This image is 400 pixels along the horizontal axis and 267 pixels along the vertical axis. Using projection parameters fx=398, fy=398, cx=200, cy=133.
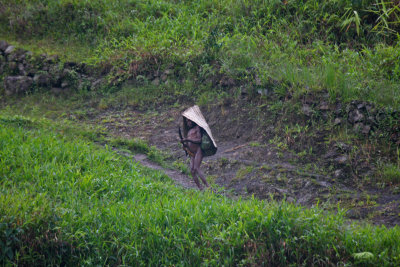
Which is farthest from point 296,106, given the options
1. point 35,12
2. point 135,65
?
point 35,12

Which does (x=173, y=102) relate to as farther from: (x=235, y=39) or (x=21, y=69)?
(x=21, y=69)

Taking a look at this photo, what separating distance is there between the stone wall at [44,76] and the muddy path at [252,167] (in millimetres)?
1959

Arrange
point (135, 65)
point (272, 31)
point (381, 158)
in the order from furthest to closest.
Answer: point (135, 65) → point (272, 31) → point (381, 158)

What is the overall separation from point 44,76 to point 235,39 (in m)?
5.39

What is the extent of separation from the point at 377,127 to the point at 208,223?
3701 millimetres

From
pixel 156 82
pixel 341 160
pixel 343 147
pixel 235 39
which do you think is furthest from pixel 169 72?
pixel 341 160

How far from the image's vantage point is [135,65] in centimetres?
1037

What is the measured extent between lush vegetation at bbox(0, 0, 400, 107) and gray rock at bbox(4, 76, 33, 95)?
1.49 metres

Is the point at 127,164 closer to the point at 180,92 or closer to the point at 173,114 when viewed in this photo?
the point at 173,114

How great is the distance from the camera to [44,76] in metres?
11.0

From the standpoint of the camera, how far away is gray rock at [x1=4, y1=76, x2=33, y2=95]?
429 inches

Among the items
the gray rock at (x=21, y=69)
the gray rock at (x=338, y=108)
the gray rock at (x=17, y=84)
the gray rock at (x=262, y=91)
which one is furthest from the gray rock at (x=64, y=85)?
the gray rock at (x=338, y=108)

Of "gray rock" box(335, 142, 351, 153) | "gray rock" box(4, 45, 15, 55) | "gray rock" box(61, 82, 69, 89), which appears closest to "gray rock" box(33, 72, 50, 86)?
"gray rock" box(61, 82, 69, 89)

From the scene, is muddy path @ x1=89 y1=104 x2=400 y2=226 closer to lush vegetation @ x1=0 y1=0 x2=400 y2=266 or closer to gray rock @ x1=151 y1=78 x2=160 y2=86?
lush vegetation @ x1=0 y1=0 x2=400 y2=266
